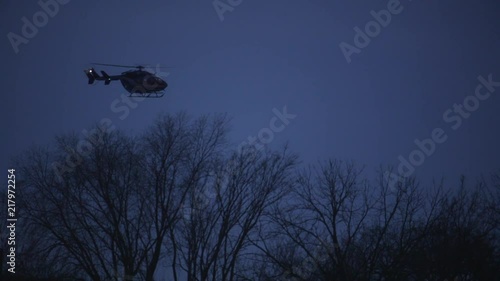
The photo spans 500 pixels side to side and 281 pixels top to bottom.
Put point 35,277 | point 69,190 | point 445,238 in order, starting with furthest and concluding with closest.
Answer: point 69,190, point 35,277, point 445,238

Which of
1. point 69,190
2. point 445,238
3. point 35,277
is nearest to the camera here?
point 445,238

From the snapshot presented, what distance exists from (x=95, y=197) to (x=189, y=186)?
12.3 ft

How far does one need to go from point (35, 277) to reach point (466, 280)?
15428 millimetres

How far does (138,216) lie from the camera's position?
60.9 ft

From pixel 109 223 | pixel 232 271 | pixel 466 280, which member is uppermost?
pixel 109 223

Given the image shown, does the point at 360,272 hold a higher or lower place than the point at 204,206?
lower

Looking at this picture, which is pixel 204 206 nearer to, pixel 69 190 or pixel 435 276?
pixel 69 190

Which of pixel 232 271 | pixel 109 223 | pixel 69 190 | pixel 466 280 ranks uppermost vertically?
pixel 69 190

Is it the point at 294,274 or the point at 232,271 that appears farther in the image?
the point at 232,271

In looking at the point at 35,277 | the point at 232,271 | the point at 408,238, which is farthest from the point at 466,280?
the point at 35,277

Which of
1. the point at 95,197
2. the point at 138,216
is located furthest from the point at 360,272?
the point at 95,197

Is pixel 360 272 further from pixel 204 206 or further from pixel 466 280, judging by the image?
pixel 204 206

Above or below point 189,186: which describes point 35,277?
below

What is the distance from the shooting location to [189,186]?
Result: 61.5 ft
